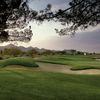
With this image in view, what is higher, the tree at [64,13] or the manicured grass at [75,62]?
the tree at [64,13]

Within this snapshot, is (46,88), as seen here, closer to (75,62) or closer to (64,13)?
(64,13)

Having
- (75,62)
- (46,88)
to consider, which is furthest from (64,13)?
(75,62)

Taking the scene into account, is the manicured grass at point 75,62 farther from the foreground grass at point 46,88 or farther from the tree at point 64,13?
the tree at point 64,13

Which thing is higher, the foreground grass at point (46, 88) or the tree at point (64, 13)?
the tree at point (64, 13)

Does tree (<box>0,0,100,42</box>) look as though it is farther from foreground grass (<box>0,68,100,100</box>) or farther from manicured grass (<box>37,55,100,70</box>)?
manicured grass (<box>37,55,100,70</box>)

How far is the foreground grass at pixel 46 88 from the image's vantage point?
1747 cm

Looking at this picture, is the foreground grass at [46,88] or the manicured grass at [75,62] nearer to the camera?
the foreground grass at [46,88]

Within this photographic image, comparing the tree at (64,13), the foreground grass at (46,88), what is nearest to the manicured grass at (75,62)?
the foreground grass at (46,88)

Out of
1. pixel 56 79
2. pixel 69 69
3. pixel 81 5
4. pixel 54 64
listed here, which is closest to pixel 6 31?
pixel 81 5

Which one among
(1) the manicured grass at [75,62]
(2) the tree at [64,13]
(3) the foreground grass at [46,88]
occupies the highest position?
(2) the tree at [64,13]

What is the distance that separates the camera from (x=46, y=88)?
1950 cm

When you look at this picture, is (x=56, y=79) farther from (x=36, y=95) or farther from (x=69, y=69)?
(x=69, y=69)

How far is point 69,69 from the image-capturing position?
3381 centimetres

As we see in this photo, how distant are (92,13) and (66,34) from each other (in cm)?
161
